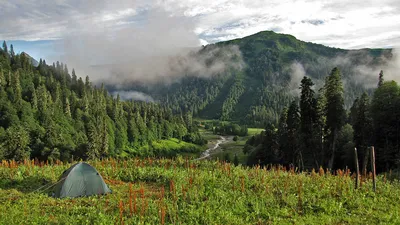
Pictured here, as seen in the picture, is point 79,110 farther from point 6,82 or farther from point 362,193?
point 362,193

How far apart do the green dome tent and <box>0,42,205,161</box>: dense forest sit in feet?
263

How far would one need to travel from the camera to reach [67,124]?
142 meters

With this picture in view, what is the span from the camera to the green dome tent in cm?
1830

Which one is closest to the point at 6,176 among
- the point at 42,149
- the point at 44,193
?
the point at 44,193

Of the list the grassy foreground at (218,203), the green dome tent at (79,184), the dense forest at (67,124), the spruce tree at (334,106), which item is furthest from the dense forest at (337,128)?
the dense forest at (67,124)

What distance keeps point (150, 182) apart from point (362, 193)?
13.9 meters

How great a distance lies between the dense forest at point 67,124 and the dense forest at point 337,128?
219ft

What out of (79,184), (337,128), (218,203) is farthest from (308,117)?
(79,184)

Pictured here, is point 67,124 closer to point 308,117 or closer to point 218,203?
point 308,117

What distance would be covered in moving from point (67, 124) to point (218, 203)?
466ft

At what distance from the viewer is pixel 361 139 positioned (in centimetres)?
4819

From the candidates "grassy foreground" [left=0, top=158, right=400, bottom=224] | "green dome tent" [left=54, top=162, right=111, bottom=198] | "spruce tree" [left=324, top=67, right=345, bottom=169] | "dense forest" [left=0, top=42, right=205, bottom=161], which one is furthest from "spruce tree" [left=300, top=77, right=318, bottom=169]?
"dense forest" [left=0, top=42, right=205, bottom=161]

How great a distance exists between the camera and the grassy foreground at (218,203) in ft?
44.4

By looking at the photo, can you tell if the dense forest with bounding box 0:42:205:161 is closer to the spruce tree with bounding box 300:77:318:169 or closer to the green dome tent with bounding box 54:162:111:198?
the spruce tree with bounding box 300:77:318:169
